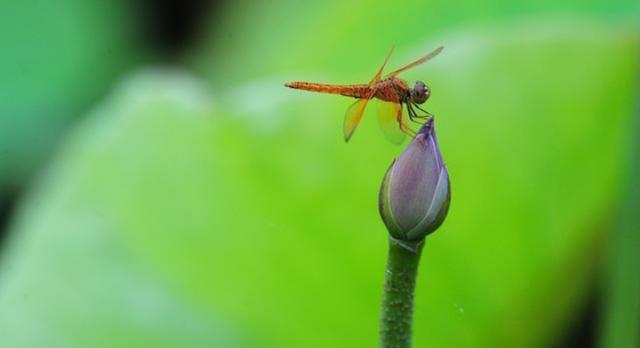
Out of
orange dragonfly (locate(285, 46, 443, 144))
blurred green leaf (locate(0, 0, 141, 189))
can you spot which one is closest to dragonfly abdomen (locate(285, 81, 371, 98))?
orange dragonfly (locate(285, 46, 443, 144))

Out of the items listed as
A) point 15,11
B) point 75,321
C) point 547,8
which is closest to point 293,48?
point 547,8

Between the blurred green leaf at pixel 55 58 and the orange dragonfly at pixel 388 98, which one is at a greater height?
the blurred green leaf at pixel 55 58

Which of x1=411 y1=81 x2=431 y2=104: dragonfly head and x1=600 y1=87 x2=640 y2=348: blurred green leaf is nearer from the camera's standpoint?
x1=411 y1=81 x2=431 y2=104: dragonfly head

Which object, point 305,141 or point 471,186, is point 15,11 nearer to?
point 305,141

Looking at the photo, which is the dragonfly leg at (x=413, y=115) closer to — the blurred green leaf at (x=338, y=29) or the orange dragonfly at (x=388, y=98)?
the orange dragonfly at (x=388, y=98)

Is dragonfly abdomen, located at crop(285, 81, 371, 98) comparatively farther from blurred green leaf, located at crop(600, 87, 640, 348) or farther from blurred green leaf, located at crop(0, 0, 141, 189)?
blurred green leaf, located at crop(0, 0, 141, 189)

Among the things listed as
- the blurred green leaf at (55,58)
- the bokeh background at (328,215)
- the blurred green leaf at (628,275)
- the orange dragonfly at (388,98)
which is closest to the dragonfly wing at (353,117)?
the orange dragonfly at (388,98)
